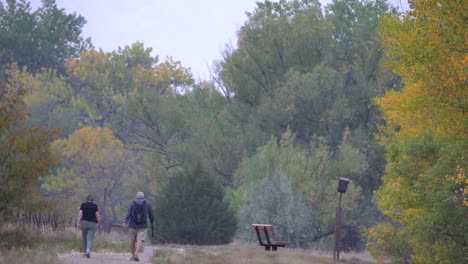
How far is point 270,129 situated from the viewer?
56.2 meters

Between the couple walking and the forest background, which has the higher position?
the forest background

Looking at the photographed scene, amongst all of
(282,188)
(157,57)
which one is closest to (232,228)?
(282,188)

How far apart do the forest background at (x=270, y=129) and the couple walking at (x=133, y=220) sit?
1.05 m

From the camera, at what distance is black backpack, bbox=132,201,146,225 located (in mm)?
21953

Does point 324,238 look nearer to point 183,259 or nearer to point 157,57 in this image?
point 183,259

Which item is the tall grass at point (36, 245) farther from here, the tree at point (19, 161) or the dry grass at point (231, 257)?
the dry grass at point (231, 257)

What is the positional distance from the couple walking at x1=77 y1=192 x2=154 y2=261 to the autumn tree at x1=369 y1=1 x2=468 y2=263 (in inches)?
295

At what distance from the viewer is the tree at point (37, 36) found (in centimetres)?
8250

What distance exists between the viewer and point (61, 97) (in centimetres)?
7875

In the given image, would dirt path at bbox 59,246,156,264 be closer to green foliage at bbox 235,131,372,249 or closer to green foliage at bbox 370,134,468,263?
green foliage at bbox 370,134,468,263

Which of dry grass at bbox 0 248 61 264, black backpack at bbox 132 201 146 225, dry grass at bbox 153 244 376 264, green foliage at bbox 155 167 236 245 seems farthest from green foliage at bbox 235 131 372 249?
dry grass at bbox 0 248 61 264

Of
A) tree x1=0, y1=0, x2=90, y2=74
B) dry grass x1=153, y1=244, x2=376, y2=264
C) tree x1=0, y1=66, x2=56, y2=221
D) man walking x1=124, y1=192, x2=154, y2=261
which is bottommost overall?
dry grass x1=153, y1=244, x2=376, y2=264

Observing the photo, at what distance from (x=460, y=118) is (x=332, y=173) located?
94.0ft

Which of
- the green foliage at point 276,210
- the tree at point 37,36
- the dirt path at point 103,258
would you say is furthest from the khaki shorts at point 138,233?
the tree at point 37,36
